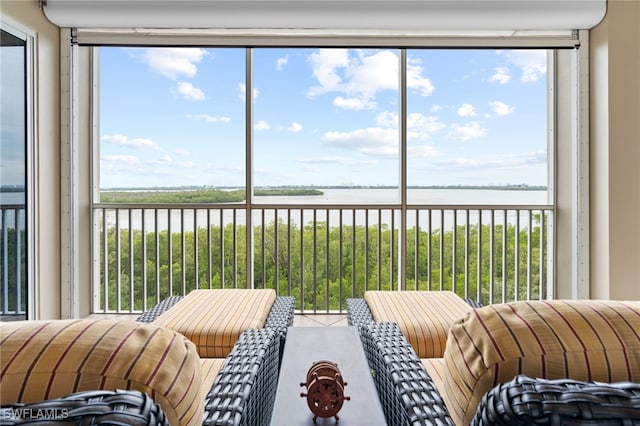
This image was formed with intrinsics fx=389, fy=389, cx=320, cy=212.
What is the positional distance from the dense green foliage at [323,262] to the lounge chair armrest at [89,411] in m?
2.93

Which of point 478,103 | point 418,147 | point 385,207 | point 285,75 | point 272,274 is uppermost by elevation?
point 285,75

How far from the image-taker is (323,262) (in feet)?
11.9

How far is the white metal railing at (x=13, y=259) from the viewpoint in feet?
8.96

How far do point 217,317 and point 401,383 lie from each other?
1.13 metres

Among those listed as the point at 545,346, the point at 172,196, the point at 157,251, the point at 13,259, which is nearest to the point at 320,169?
the point at 172,196

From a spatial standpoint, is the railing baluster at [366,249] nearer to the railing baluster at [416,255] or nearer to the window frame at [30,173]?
the railing baluster at [416,255]

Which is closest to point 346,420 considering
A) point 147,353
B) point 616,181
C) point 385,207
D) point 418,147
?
point 147,353

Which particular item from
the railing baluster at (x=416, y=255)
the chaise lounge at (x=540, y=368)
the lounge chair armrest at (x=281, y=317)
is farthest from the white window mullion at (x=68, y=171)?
the chaise lounge at (x=540, y=368)

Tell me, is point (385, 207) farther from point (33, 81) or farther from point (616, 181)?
point (33, 81)

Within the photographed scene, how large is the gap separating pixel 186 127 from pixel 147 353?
3052 mm

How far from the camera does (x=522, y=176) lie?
3.59m

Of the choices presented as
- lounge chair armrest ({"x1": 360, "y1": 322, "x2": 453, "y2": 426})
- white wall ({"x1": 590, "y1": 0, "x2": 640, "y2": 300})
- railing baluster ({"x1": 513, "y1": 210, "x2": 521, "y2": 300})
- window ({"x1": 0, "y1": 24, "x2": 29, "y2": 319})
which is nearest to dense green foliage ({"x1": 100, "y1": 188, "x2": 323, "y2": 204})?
window ({"x1": 0, "y1": 24, "x2": 29, "y2": 319})

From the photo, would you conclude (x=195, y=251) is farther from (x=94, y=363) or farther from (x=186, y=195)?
(x=94, y=363)

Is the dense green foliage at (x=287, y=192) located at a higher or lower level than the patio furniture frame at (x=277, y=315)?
higher
